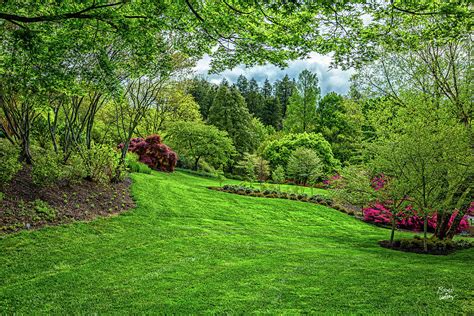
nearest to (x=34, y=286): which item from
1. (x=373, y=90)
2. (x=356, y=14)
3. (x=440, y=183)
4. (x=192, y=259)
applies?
(x=192, y=259)

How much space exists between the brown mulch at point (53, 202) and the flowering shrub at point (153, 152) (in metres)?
8.63

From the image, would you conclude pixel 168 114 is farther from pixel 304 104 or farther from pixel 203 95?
pixel 203 95

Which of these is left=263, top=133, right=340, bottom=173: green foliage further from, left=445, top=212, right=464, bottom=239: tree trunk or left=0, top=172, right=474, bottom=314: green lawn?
left=0, top=172, right=474, bottom=314: green lawn

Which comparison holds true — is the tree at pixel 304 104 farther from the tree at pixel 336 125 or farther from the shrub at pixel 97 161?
the shrub at pixel 97 161

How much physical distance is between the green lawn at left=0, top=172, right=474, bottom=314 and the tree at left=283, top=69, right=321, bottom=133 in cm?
2862

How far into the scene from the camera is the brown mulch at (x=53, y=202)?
6.66m

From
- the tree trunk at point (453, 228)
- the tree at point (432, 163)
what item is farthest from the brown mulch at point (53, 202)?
the tree trunk at point (453, 228)

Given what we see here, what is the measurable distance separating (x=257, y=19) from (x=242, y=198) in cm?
992

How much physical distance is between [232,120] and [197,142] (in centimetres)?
956

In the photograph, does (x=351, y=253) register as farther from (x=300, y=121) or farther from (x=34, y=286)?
(x=300, y=121)

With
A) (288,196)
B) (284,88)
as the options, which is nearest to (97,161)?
(288,196)

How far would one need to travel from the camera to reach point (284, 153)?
91.7 feet

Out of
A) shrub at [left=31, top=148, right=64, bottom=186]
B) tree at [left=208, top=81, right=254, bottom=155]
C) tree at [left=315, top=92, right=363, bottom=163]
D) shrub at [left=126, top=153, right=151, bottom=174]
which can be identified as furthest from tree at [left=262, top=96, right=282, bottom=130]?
shrub at [left=31, top=148, right=64, bottom=186]

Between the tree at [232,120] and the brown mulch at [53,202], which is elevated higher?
the tree at [232,120]
